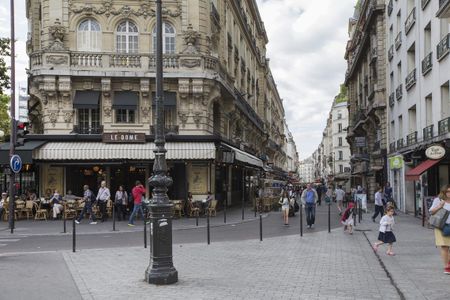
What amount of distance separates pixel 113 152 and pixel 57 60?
5.26 metres

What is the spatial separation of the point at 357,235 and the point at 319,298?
9781 millimetres

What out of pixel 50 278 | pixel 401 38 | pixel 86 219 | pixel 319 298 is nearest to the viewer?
pixel 319 298

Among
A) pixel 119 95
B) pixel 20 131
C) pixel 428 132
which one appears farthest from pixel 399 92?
pixel 20 131

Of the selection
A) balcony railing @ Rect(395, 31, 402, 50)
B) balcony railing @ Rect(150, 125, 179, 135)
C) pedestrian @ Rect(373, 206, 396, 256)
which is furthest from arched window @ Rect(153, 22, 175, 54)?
pedestrian @ Rect(373, 206, 396, 256)

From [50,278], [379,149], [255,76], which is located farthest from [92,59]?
[255,76]

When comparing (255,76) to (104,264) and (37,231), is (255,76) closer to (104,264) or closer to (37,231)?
(37,231)

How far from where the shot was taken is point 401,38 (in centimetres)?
2959

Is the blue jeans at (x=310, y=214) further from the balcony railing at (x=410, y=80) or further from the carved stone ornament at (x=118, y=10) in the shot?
the carved stone ornament at (x=118, y=10)

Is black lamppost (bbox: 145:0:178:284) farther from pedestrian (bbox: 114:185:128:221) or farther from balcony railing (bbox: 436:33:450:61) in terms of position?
balcony railing (bbox: 436:33:450:61)

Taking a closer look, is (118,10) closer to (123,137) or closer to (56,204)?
(123,137)

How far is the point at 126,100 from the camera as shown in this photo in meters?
25.0

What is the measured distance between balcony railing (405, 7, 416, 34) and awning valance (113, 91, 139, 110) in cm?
1466

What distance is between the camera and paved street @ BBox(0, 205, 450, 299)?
26.0 feet

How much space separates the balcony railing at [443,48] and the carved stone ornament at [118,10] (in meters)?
12.7
